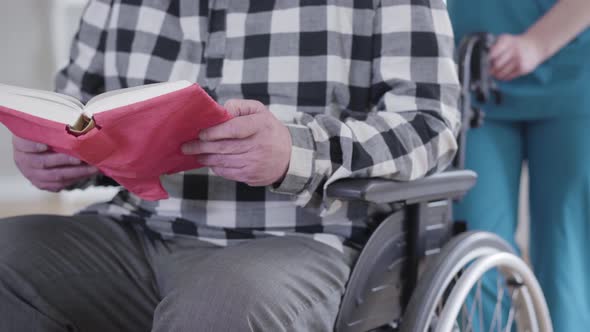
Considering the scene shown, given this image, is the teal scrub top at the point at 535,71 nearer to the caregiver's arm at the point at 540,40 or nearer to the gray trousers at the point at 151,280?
the caregiver's arm at the point at 540,40

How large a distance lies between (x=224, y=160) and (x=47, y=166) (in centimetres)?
34

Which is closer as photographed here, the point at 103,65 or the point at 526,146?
the point at 103,65

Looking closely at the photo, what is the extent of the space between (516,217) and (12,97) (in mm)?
1146

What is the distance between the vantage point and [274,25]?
1.01m

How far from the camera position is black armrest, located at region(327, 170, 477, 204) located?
81 centimetres

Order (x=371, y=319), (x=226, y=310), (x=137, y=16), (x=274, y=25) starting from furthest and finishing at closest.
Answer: (x=137, y=16)
(x=274, y=25)
(x=371, y=319)
(x=226, y=310)

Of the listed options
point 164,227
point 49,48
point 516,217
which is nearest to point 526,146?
point 516,217

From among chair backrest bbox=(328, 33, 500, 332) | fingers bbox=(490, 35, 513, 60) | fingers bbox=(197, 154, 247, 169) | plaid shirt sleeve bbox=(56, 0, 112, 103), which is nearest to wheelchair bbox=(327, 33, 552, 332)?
chair backrest bbox=(328, 33, 500, 332)

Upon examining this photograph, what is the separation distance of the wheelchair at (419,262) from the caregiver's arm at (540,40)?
272 mm

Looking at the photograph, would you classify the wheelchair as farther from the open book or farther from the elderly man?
the open book

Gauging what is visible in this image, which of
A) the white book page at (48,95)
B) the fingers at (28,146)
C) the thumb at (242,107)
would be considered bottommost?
the fingers at (28,146)

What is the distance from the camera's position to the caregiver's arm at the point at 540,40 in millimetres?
1321

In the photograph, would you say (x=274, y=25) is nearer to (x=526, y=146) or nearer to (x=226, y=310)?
(x=226, y=310)

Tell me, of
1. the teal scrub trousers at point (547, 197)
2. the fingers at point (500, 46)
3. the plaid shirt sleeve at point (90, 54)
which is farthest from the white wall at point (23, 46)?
the fingers at point (500, 46)
